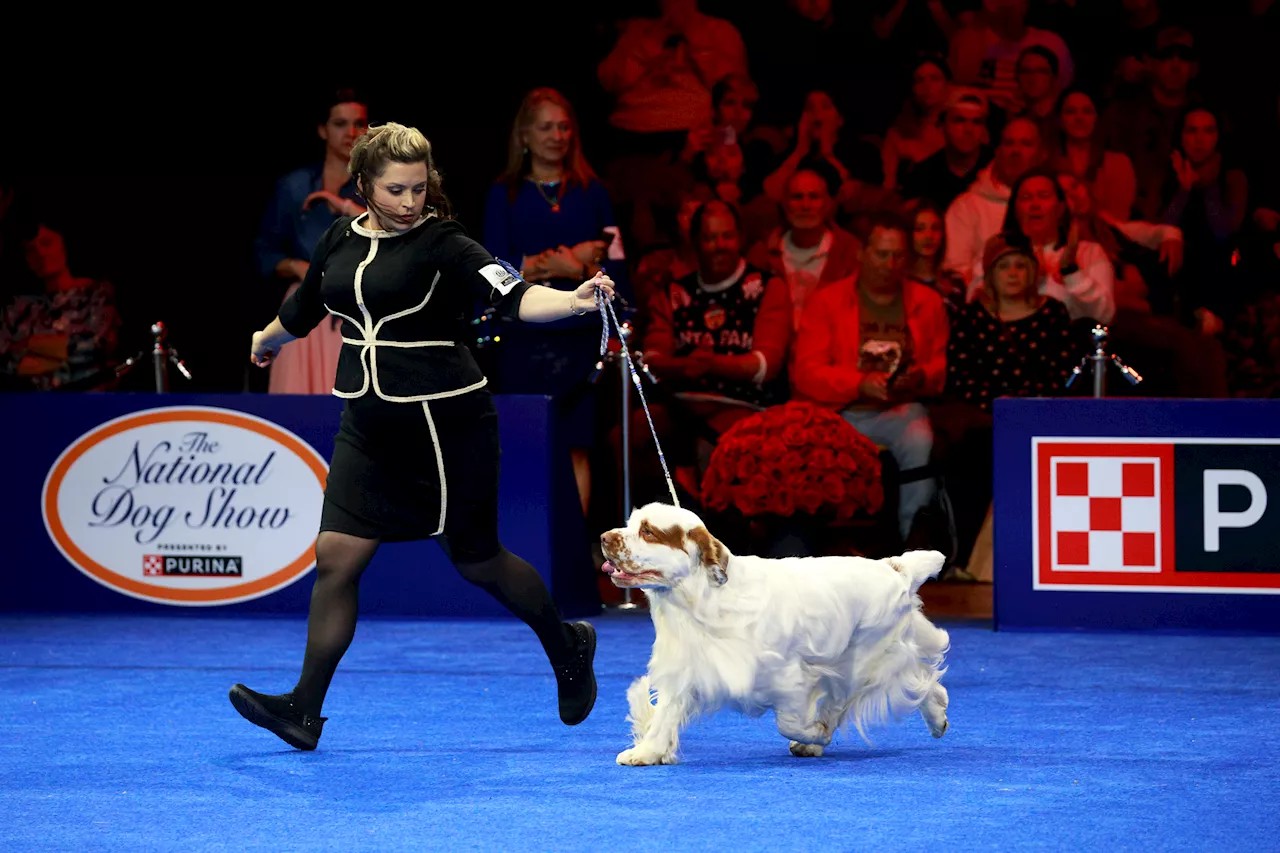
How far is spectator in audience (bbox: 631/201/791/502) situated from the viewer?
8.91 m

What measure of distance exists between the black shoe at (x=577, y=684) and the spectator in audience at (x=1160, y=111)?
477cm

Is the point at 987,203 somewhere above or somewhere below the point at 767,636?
above

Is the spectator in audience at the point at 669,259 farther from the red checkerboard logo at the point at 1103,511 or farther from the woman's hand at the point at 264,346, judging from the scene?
the woman's hand at the point at 264,346

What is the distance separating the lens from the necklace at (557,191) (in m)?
8.67

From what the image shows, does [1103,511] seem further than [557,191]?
No

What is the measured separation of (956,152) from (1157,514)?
8.69 feet

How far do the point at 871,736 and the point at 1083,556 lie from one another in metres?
2.22

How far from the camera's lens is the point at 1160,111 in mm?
8656

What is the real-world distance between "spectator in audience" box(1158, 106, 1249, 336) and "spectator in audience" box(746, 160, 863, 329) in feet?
4.89

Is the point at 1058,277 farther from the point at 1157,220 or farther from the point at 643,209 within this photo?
the point at 643,209

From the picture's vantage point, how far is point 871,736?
489 cm

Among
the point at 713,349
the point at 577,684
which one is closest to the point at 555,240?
the point at 713,349

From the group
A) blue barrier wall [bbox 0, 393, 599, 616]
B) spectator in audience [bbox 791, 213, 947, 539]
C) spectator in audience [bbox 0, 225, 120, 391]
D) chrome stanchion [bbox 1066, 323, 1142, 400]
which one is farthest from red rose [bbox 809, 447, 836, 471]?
spectator in audience [bbox 0, 225, 120, 391]

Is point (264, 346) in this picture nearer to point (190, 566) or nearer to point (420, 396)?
point (420, 396)
